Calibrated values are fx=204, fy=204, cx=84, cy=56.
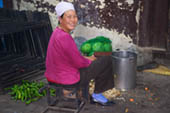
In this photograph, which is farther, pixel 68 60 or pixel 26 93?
pixel 26 93

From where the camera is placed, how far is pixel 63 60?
313 cm

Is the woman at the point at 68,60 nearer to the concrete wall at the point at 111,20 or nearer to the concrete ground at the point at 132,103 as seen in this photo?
the concrete ground at the point at 132,103

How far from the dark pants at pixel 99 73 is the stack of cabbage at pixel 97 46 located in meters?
1.66

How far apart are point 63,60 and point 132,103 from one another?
65.7 inches

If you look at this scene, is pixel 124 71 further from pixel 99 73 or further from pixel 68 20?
pixel 68 20

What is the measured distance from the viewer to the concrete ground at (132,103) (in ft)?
11.9

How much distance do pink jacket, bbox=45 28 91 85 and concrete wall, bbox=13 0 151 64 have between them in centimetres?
267

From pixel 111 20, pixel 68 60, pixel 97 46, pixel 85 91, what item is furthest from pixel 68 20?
pixel 111 20

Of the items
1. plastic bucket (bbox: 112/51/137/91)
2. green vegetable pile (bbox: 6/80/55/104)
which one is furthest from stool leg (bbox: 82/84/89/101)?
plastic bucket (bbox: 112/51/137/91)

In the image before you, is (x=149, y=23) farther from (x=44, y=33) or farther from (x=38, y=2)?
(x=38, y=2)

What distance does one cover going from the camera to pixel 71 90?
10.9 ft

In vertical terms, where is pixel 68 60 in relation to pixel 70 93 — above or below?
above

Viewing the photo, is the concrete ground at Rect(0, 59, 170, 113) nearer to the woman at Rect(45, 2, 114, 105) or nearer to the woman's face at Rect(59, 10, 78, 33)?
the woman at Rect(45, 2, 114, 105)

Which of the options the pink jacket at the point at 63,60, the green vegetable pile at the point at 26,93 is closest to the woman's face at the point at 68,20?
the pink jacket at the point at 63,60
